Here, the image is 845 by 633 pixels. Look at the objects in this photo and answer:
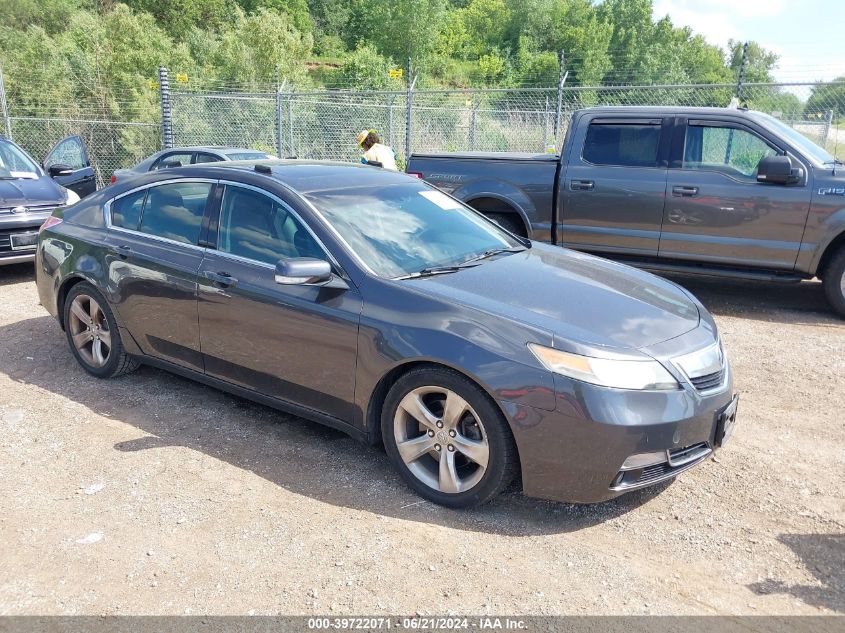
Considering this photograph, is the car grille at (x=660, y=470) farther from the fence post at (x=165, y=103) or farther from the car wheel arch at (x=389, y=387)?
the fence post at (x=165, y=103)

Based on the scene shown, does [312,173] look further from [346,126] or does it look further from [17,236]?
[346,126]

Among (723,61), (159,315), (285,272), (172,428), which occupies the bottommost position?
(172,428)

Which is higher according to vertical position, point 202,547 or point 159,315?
point 159,315

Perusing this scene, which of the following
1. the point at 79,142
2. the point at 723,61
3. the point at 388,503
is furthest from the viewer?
the point at 723,61

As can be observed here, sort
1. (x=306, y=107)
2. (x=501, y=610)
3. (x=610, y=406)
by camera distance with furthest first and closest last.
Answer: (x=306, y=107), (x=610, y=406), (x=501, y=610)

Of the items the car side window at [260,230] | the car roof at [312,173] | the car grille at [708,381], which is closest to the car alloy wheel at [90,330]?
the car roof at [312,173]

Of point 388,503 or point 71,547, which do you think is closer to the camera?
point 71,547

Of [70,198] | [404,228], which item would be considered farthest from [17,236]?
[404,228]

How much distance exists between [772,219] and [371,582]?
223 inches

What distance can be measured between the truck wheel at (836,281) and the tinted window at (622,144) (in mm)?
1939

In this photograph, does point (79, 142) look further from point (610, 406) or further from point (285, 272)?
point (610, 406)

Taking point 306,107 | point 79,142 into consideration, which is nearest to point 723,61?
point 306,107

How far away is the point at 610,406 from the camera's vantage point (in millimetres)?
3104

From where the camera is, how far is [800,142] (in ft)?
23.4
